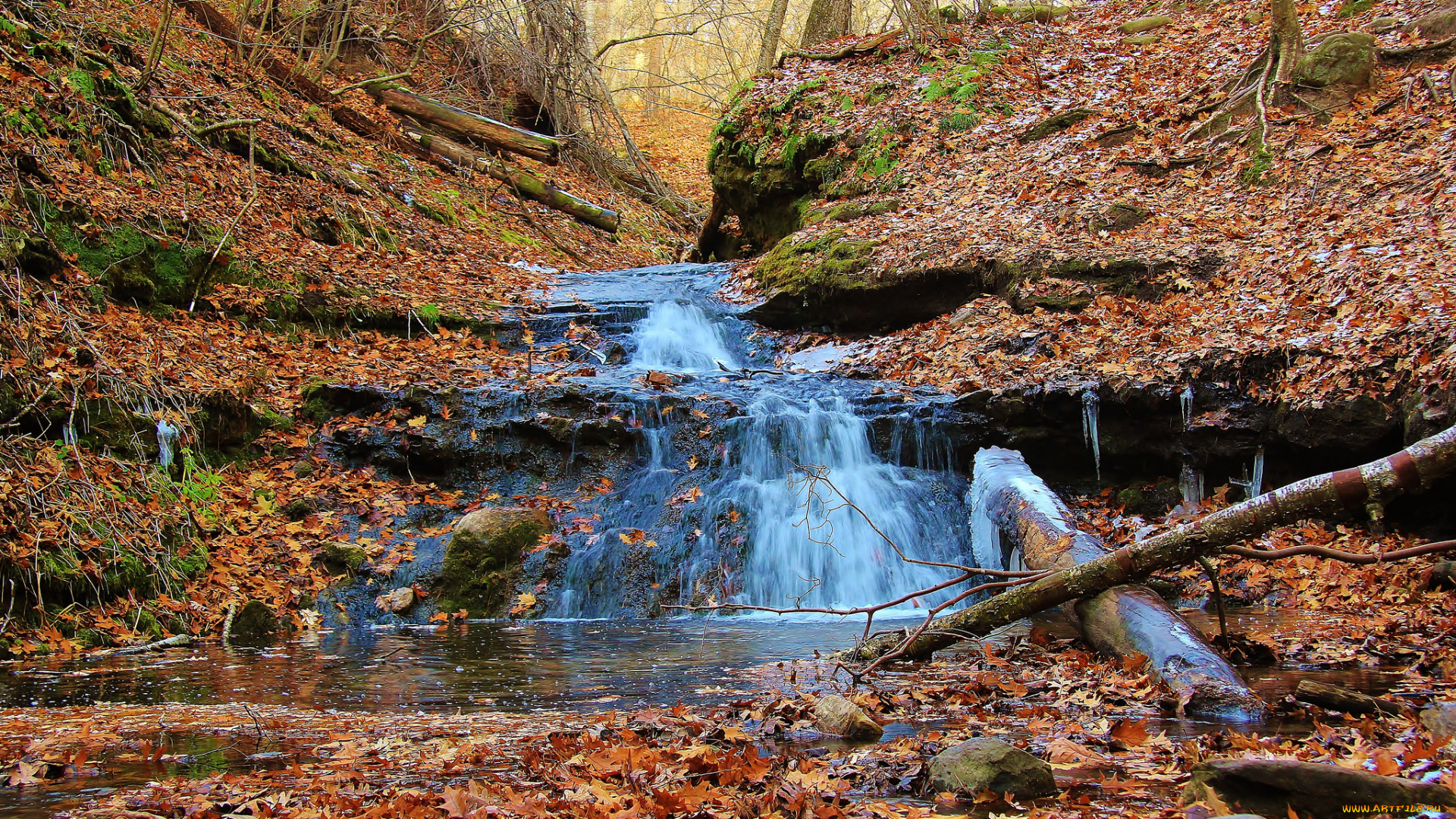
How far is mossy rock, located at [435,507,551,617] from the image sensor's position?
661cm

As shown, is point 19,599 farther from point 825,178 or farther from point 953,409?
point 825,178

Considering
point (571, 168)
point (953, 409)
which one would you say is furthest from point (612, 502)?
point (571, 168)

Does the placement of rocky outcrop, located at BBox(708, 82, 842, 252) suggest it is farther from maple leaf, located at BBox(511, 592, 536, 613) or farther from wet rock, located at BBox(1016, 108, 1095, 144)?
maple leaf, located at BBox(511, 592, 536, 613)

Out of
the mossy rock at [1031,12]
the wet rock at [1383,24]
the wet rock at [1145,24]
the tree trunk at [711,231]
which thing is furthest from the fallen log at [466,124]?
the wet rock at [1383,24]

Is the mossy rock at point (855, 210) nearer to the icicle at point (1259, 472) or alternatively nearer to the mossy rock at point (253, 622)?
the icicle at point (1259, 472)

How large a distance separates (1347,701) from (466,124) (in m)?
17.7

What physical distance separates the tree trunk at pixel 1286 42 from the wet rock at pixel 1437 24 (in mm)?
1371

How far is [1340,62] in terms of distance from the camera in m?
10.1

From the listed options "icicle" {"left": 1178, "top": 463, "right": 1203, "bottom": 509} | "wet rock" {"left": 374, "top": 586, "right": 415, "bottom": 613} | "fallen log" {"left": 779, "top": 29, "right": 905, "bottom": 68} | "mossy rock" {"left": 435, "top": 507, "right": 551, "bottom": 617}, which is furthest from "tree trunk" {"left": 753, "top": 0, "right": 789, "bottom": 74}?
"wet rock" {"left": 374, "top": 586, "right": 415, "bottom": 613}

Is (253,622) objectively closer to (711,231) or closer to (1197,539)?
(1197,539)

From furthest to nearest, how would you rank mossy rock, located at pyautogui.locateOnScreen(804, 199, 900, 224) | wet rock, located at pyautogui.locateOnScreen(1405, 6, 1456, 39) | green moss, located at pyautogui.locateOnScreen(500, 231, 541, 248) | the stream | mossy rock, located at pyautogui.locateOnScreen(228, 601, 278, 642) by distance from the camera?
green moss, located at pyautogui.locateOnScreen(500, 231, 541, 248)
mossy rock, located at pyautogui.locateOnScreen(804, 199, 900, 224)
wet rock, located at pyautogui.locateOnScreen(1405, 6, 1456, 39)
mossy rock, located at pyautogui.locateOnScreen(228, 601, 278, 642)
the stream

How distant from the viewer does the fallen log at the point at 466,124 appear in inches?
663

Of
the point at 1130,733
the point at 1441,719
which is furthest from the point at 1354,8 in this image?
the point at 1130,733

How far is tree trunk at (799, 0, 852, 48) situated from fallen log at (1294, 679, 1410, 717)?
17357 mm
